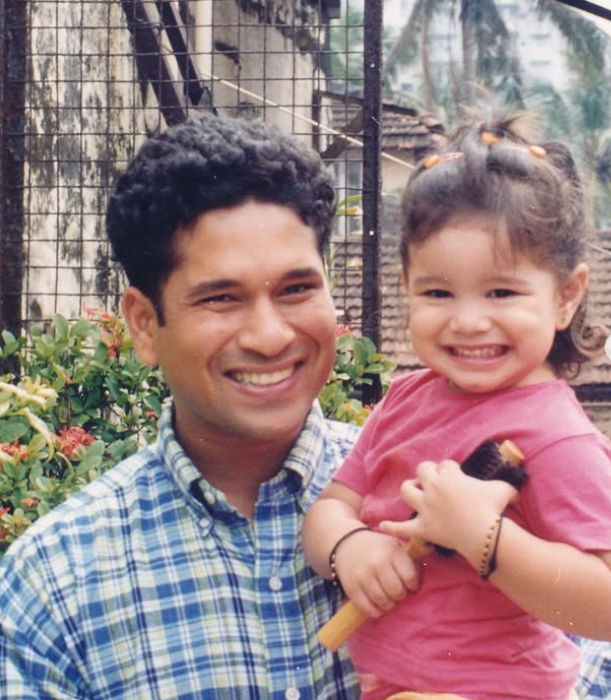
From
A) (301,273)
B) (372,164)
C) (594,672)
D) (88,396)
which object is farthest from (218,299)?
(372,164)

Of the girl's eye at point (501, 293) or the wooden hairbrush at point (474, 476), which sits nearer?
the wooden hairbrush at point (474, 476)

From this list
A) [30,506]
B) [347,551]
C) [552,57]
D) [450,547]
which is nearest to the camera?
[450,547]

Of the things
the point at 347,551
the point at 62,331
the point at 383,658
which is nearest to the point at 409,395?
the point at 347,551

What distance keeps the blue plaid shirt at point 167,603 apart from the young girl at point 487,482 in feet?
0.39

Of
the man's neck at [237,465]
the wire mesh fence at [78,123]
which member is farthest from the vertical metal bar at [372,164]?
the man's neck at [237,465]

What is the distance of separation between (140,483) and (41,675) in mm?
435

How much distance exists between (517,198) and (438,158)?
0.20 metres

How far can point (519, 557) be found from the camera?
1.93 m

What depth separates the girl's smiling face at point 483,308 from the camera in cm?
209

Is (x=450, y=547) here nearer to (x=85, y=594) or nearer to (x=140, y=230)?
(x=85, y=594)

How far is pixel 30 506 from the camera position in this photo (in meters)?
3.37

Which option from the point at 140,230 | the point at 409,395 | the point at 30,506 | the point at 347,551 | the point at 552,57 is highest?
the point at 552,57

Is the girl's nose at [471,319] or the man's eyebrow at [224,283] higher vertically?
the man's eyebrow at [224,283]

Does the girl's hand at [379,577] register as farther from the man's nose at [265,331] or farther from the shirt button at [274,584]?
the man's nose at [265,331]
